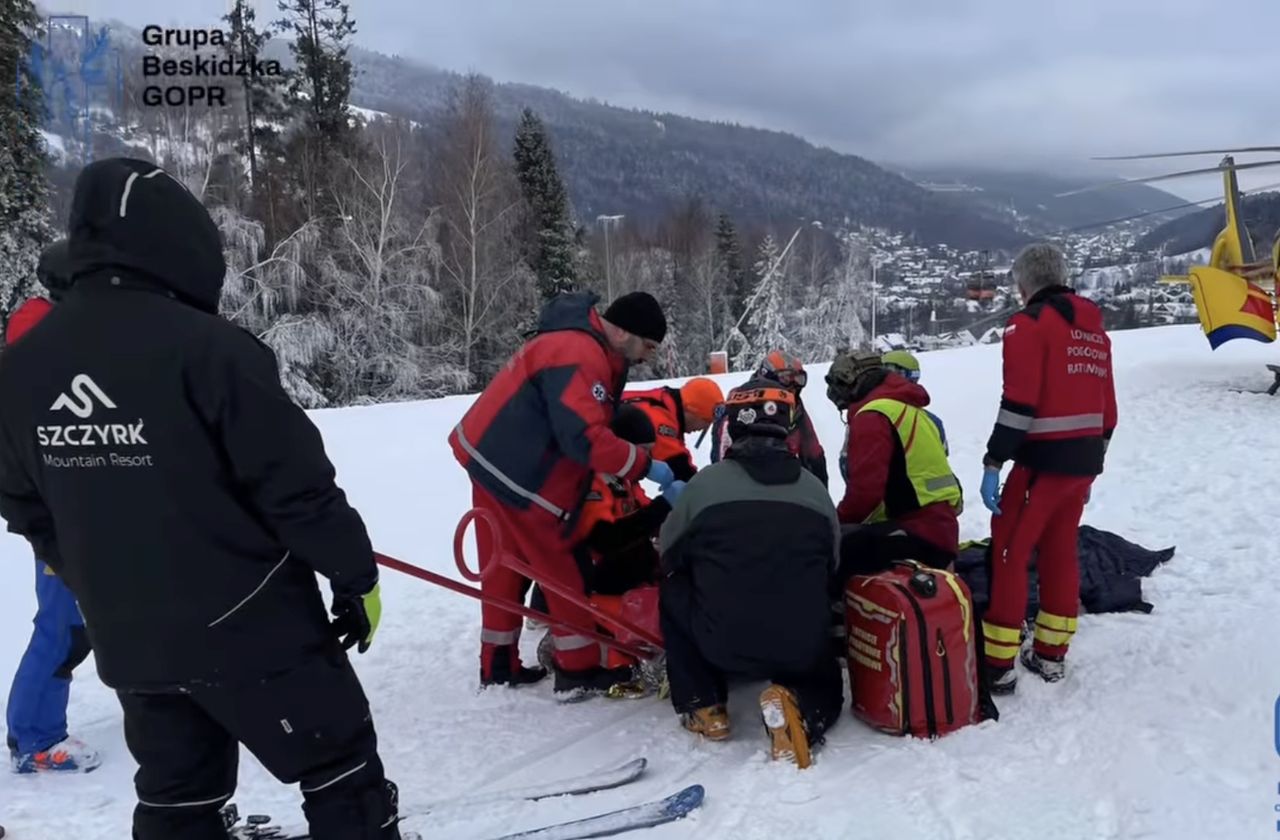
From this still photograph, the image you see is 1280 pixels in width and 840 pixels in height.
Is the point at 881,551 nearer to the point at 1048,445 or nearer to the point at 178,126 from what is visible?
the point at 1048,445

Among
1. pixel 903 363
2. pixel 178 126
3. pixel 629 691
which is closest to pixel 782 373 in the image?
pixel 903 363

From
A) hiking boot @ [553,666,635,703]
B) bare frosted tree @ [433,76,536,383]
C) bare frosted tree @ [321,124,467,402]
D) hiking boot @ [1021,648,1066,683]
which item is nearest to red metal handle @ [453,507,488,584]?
hiking boot @ [553,666,635,703]

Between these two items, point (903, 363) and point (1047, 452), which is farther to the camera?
point (903, 363)

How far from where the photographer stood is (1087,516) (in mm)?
6438

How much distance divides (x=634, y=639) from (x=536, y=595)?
81cm

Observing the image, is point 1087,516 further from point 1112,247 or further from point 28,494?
point 1112,247

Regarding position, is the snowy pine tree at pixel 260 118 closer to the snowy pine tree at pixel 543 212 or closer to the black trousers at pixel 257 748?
the snowy pine tree at pixel 543 212

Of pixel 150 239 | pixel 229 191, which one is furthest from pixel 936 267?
pixel 150 239

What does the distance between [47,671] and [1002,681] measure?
3.74m

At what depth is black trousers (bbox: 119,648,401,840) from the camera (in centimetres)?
211

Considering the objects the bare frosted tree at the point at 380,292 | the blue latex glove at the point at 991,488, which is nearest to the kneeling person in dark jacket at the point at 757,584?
the blue latex glove at the point at 991,488

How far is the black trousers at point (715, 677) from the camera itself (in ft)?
10.9

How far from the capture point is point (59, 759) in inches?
129

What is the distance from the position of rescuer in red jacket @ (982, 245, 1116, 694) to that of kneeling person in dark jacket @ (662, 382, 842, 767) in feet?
3.01
